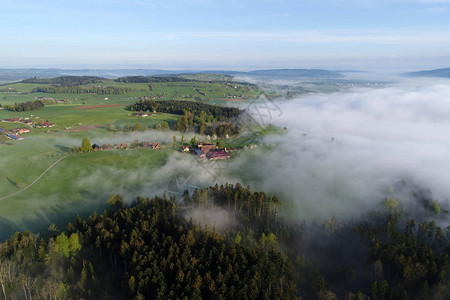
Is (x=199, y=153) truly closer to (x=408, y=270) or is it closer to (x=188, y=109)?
(x=408, y=270)

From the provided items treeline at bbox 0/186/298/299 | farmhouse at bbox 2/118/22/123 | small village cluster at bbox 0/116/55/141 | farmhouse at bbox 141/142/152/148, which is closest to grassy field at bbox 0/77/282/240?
small village cluster at bbox 0/116/55/141

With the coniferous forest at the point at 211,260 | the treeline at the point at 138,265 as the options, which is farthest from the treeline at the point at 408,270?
the treeline at the point at 138,265

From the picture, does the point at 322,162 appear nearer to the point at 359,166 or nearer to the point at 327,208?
the point at 359,166

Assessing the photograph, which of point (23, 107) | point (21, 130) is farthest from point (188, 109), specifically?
point (23, 107)

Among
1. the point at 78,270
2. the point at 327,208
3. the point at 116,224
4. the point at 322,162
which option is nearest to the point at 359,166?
the point at 322,162

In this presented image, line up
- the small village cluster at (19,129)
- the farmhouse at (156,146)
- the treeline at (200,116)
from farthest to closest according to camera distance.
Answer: the treeline at (200,116)
the small village cluster at (19,129)
the farmhouse at (156,146)

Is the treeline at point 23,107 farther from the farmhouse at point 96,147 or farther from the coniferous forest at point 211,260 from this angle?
the coniferous forest at point 211,260
